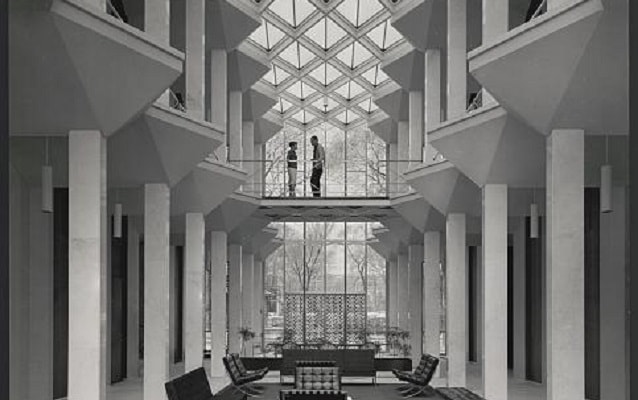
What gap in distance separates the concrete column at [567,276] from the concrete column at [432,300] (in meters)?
15.0

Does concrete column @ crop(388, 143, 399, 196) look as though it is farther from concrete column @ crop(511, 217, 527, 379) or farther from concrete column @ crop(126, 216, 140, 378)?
concrete column @ crop(126, 216, 140, 378)

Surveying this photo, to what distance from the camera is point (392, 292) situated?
42469 millimetres

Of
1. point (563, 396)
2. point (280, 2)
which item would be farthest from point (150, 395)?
point (280, 2)

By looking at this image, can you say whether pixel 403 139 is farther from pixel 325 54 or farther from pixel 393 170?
pixel 325 54

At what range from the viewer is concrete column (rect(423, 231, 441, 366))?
1169 inches

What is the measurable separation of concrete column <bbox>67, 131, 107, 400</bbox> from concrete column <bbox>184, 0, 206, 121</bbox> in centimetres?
727

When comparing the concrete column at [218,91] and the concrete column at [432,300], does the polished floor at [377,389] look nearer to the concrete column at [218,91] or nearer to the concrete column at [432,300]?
the concrete column at [432,300]

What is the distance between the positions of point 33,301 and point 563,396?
10664mm

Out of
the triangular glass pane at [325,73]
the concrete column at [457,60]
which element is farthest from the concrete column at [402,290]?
the concrete column at [457,60]

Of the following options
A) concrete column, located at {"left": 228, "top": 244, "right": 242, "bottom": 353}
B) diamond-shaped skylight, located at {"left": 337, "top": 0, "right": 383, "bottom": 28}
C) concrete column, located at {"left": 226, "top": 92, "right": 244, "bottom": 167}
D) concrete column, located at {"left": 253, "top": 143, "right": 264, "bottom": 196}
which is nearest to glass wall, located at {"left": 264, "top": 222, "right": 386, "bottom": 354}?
concrete column, located at {"left": 253, "top": 143, "right": 264, "bottom": 196}

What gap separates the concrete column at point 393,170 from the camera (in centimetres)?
3461

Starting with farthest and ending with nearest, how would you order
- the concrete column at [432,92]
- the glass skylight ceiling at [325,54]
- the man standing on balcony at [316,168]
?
the man standing on balcony at [316,168], the glass skylight ceiling at [325,54], the concrete column at [432,92]

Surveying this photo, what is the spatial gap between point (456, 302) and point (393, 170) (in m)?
12.2

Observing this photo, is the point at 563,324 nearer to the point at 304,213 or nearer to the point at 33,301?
the point at 33,301
